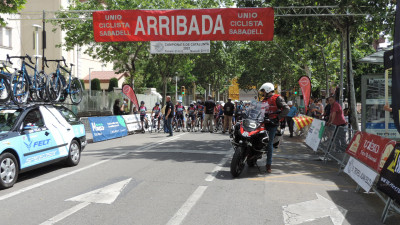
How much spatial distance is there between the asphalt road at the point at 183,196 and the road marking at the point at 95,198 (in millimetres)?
13

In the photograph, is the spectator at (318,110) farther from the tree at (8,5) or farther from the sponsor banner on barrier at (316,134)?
the tree at (8,5)

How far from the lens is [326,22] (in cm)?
1404

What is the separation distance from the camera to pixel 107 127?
16516 mm

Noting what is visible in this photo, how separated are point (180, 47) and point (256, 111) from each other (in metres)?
7.51

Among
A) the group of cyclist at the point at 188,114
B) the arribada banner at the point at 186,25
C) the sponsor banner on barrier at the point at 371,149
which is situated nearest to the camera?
the sponsor banner on barrier at the point at 371,149

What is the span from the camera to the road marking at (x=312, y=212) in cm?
499

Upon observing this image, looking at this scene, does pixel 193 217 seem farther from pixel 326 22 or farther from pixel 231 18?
pixel 326 22

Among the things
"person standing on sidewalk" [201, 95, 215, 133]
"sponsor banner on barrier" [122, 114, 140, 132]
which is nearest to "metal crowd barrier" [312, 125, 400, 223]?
"person standing on sidewalk" [201, 95, 215, 133]

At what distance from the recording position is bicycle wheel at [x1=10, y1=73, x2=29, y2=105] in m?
8.80

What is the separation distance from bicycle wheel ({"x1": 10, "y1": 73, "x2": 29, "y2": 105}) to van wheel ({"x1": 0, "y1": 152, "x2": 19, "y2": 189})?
2.48m

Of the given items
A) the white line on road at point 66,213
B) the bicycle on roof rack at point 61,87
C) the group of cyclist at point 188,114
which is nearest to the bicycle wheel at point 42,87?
the bicycle on roof rack at point 61,87

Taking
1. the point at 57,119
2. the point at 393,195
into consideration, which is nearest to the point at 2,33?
the point at 57,119

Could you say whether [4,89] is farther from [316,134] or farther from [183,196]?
[316,134]

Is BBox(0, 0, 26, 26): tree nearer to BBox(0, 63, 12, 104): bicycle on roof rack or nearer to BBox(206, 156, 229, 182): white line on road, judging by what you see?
BBox(0, 63, 12, 104): bicycle on roof rack
